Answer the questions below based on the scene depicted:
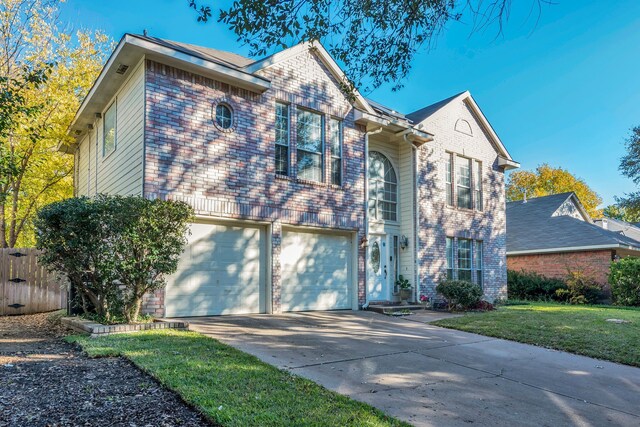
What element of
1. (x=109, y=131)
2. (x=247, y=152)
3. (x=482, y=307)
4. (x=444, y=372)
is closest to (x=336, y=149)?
(x=247, y=152)

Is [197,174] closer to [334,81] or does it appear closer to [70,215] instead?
[70,215]

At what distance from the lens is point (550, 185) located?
40875 millimetres

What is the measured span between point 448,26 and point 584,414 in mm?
4808

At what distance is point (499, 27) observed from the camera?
5176 millimetres

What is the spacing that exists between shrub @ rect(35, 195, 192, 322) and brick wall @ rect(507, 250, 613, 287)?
713 inches

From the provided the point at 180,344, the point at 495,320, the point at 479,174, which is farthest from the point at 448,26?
the point at 479,174

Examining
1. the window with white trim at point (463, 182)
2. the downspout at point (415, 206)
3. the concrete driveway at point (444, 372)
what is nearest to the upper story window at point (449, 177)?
the window with white trim at point (463, 182)

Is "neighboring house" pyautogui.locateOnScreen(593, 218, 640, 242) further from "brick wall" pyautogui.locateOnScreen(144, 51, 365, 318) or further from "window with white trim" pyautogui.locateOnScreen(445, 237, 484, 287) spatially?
"brick wall" pyautogui.locateOnScreen(144, 51, 365, 318)

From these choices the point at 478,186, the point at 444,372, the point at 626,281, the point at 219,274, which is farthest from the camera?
the point at 626,281

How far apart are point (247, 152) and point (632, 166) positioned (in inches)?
859

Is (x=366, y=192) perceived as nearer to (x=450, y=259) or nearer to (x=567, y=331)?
(x=450, y=259)

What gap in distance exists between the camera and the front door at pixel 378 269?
1284 cm

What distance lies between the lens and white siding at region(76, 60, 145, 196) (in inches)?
357

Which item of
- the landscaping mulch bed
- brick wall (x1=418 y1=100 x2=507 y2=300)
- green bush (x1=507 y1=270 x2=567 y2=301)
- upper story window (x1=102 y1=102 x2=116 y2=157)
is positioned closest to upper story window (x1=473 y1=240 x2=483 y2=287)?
brick wall (x1=418 y1=100 x2=507 y2=300)
